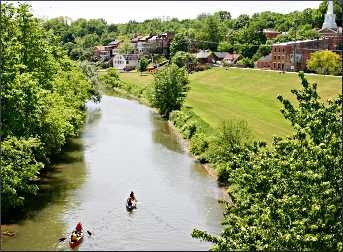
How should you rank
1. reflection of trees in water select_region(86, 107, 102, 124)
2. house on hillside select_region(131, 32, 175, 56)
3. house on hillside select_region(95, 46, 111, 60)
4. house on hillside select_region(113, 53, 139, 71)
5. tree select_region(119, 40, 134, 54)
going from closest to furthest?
reflection of trees in water select_region(86, 107, 102, 124)
house on hillside select_region(113, 53, 139, 71)
house on hillside select_region(131, 32, 175, 56)
tree select_region(119, 40, 134, 54)
house on hillside select_region(95, 46, 111, 60)

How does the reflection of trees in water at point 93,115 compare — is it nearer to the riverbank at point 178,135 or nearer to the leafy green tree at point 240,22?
the riverbank at point 178,135

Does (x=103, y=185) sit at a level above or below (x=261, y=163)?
below

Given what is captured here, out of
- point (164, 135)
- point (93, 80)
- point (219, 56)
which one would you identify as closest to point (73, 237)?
point (164, 135)

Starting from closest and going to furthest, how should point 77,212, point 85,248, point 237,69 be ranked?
point 85,248 < point 77,212 < point 237,69

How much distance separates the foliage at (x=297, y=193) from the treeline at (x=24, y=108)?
1582 centimetres

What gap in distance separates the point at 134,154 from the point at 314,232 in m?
39.9

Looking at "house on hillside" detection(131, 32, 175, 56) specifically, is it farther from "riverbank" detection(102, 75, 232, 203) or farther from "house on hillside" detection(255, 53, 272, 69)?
"riverbank" detection(102, 75, 232, 203)

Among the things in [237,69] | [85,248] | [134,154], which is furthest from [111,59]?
[85,248]

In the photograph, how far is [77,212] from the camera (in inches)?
1484

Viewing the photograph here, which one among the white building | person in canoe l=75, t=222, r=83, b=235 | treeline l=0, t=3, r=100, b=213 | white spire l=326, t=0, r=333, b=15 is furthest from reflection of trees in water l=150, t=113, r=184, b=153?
the white building

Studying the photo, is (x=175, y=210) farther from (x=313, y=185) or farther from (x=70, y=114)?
(x=313, y=185)

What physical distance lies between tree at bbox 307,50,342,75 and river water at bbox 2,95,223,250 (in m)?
53.6

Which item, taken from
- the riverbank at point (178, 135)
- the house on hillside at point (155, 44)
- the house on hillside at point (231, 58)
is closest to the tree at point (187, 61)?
the house on hillside at point (231, 58)

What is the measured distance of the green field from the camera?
70500mm
